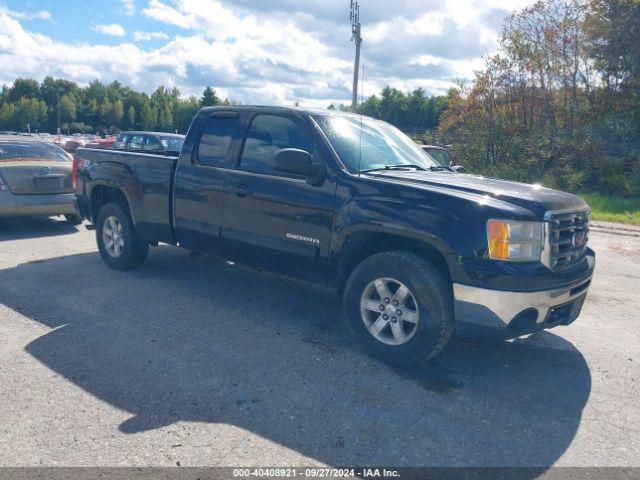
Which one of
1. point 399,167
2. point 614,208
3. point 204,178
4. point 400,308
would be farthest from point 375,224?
point 614,208

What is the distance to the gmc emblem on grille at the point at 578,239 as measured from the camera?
427 cm

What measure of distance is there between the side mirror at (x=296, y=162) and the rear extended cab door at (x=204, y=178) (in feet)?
3.29

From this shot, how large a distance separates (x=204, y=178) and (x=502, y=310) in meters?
3.08

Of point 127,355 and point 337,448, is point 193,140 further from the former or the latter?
point 337,448

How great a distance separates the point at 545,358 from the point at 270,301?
8.67 ft

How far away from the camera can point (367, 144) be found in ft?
16.8

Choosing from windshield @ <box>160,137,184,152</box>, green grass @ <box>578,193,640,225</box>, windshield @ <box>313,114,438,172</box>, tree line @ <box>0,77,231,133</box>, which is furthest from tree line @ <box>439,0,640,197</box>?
tree line @ <box>0,77,231,133</box>

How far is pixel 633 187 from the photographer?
1711cm

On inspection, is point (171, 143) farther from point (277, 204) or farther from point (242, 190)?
point (277, 204)

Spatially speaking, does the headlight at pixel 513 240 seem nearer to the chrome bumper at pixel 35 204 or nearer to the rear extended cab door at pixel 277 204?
the rear extended cab door at pixel 277 204

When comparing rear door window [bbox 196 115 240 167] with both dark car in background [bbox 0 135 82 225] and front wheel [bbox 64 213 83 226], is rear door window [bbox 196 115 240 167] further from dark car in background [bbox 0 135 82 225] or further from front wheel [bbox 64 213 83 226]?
front wheel [bbox 64 213 83 226]

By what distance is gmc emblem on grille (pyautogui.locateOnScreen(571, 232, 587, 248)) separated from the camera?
4266mm

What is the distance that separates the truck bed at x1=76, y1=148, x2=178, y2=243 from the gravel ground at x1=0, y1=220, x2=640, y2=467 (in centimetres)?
70

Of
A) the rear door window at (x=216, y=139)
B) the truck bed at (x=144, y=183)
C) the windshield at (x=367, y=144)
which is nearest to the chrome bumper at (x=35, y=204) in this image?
the truck bed at (x=144, y=183)
